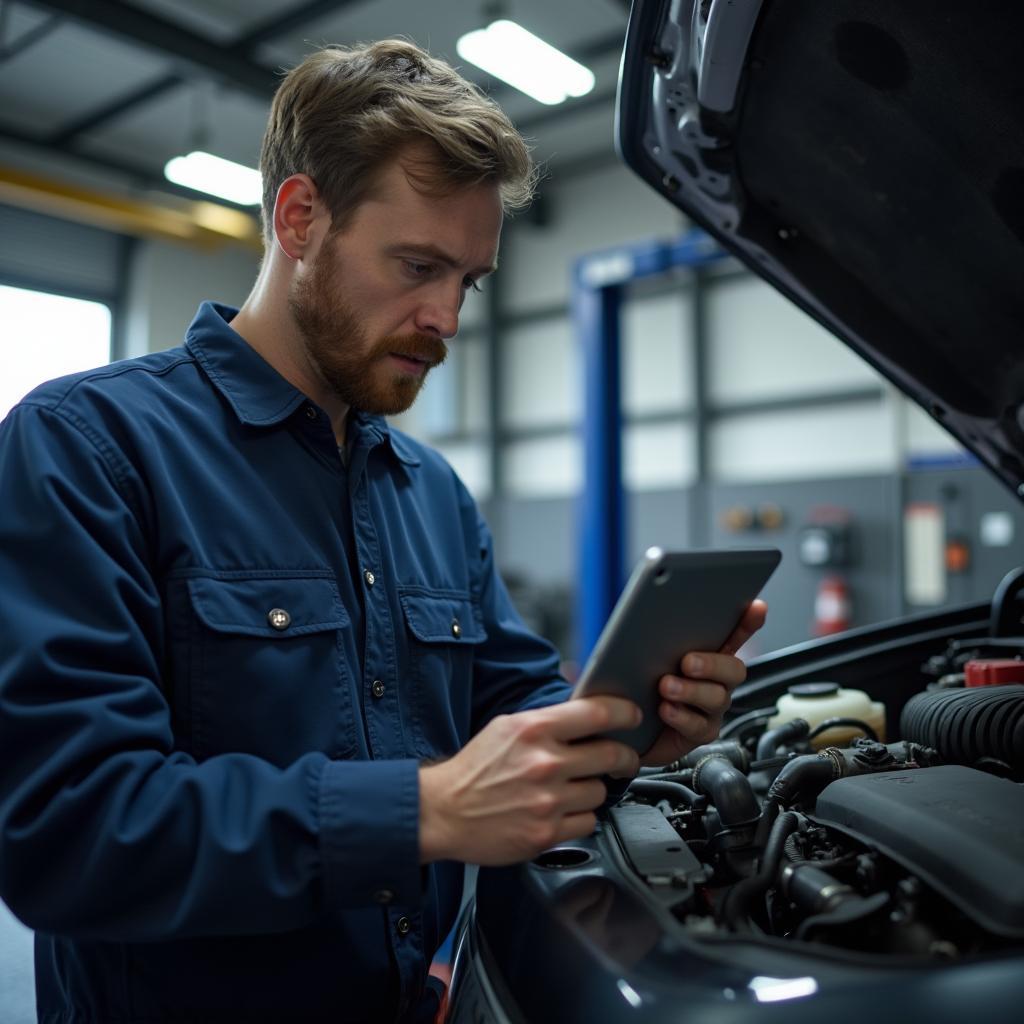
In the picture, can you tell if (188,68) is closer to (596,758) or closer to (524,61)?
(524,61)

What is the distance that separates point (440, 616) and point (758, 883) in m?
0.52

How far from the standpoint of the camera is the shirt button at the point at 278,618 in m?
0.97

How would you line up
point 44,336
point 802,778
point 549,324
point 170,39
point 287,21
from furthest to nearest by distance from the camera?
point 549,324 < point 44,336 < point 287,21 < point 170,39 < point 802,778

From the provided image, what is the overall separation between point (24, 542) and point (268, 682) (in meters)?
0.27

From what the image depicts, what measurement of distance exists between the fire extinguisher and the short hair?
4069 mm

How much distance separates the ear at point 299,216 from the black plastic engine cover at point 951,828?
0.83 m

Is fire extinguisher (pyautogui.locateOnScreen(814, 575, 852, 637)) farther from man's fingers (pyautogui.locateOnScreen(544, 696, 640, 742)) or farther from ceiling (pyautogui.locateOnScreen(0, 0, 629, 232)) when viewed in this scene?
man's fingers (pyautogui.locateOnScreen(544, 696, 640, 742))

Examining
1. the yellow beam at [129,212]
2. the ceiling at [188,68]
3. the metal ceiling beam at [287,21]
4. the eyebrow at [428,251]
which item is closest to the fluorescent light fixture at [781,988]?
the eyebrow at [428,251]

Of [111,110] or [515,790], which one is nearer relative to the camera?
[515,790]

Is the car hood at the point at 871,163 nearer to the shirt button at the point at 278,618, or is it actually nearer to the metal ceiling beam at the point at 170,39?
the shirt button at the point at 278,618

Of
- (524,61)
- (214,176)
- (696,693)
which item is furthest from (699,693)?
(214,176)

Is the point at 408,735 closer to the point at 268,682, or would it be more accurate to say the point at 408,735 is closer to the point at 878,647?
the point at 268,682

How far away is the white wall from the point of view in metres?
6.67

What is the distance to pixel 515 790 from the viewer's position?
75 centimetres
